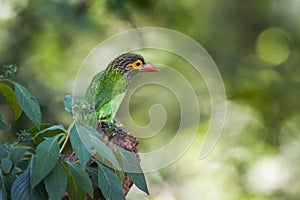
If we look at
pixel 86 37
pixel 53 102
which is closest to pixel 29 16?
pixel 86 37

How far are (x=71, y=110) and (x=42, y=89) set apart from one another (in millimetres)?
1854

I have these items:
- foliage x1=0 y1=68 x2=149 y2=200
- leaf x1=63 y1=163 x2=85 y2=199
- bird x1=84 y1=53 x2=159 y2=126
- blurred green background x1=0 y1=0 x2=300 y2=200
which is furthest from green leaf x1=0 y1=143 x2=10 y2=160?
blurred green background x1=0 y1=0 x2=300 y2=200

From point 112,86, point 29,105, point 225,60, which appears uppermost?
point 225,60

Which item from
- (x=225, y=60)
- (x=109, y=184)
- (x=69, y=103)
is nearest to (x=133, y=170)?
(x=109, y=184)

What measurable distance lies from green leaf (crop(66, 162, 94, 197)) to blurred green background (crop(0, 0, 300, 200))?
1.98 meters

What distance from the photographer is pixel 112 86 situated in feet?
4.16

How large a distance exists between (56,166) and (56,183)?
0.09 feet

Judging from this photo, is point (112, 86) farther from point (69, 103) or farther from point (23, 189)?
point (23, 189)

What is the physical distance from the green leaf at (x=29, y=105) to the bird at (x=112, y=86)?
15cm

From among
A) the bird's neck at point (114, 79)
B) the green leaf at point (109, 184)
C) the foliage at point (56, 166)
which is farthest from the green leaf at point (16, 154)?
the bird's neck at point (114, 79)

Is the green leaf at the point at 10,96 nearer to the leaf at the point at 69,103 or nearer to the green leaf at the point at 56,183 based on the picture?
the leaf at the point at 69,103

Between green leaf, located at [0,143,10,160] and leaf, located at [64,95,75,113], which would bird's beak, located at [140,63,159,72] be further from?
green leaf, located at [0,143,10,160]

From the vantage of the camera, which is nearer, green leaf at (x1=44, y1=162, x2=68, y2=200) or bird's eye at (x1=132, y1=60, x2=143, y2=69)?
green leaf at (x1=44, y1=162, x2=68, y2=200)

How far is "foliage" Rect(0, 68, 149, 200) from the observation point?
0.98 meters
